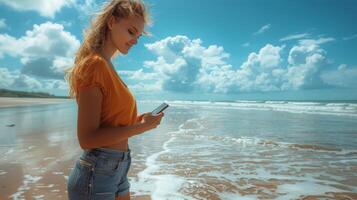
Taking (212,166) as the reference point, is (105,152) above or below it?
above

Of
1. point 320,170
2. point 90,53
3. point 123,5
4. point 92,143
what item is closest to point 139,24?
point 123,5

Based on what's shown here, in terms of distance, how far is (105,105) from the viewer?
1.77 meters

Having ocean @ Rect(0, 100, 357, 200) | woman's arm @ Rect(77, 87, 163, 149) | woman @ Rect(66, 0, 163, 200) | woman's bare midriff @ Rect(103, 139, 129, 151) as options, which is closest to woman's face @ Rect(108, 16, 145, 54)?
woman @ Rect(66, 0, 163, 200)

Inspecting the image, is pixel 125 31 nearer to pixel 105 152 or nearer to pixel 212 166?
pixel 105 152

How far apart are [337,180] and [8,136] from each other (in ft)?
37.3

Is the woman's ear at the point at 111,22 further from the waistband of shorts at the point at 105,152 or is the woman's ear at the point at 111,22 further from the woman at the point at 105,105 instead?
the waistband of shorts at the point at 105,152

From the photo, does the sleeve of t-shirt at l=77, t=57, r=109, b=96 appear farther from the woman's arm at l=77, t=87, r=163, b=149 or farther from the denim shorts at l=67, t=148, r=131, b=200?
the denim shorts at l=67, t=148, r=131, b=200

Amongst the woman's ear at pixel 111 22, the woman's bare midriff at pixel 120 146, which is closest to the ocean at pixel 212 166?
the woman's bare midriff at pixel 120 146

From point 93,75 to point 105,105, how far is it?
6.9 inches

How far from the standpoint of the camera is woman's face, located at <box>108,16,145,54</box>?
1946mm

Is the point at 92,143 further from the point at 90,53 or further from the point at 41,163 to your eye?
the point at 41,163

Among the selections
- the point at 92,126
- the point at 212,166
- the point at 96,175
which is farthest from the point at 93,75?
the point at 212,166

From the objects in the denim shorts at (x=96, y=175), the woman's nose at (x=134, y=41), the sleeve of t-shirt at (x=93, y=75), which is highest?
the woman's nose at (x=134, y=41)

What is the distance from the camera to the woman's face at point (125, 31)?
1.95m
